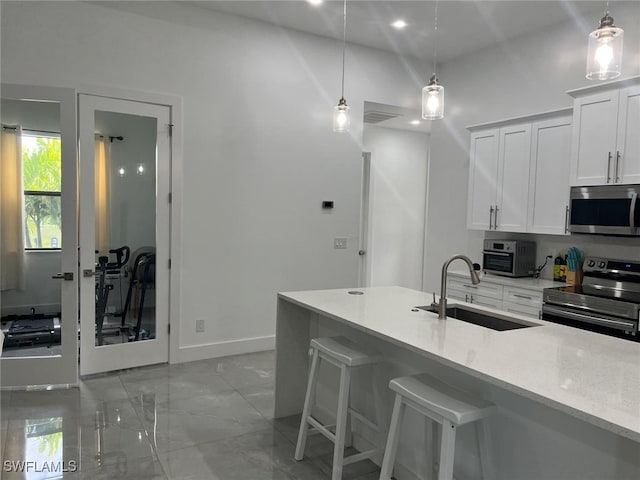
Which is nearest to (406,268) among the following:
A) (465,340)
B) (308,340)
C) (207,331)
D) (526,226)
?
(526,226)

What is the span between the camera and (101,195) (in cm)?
395

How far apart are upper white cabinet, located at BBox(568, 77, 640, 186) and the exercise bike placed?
13.1ft

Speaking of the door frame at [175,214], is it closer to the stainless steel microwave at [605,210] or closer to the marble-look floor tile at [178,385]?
the marble-look floor tile at [178,385]

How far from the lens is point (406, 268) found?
24.7 ft

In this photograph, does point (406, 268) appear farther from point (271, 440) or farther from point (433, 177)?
point (271, 440)

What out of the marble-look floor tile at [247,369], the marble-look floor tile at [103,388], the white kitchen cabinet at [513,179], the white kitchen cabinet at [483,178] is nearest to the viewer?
the marble-look floor tile at [103,388]

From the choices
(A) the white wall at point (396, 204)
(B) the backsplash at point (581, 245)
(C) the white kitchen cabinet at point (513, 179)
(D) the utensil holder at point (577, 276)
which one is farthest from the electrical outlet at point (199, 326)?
(D) the utensil holder at point (577, 276)

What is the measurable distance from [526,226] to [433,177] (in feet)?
5.59

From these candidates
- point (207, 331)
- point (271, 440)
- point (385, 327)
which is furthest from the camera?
point (207, 331)

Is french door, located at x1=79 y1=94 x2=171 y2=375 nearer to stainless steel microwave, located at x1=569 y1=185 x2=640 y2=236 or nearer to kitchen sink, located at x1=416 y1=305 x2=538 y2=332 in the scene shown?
kitchen sink, located at x1=416 y1=305 x2=538 y2=332

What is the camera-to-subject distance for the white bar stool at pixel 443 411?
69.9 inches

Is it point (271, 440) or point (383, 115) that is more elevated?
point (383, 115)

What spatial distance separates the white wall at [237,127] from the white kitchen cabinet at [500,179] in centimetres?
129

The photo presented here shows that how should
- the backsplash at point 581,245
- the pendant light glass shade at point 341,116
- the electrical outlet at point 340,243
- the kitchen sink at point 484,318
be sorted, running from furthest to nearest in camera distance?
→ 1. the electrical outlet at point 340,243
2. the backsplash at point 581,245
3. the pendant light glass shade at point 341,116
4. the kitchen sink at point 484,318
